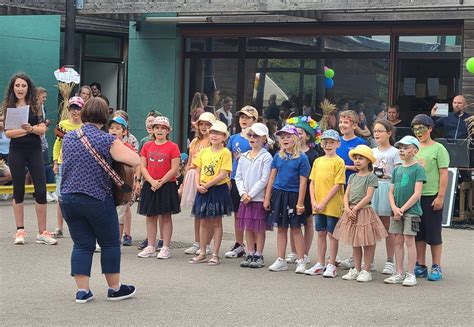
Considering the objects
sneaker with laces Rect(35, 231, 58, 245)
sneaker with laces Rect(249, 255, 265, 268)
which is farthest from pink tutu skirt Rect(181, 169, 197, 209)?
sneaker with laces Rect(35, 231, 58, 245)

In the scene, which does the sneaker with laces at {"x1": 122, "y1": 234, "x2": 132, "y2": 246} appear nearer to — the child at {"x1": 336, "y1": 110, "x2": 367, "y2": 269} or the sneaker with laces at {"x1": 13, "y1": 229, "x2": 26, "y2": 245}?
the sneaker with laces at {"x1": 13, "y1": 229, "x2": 26, "y2": 245}

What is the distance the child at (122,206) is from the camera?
1159 centimetres

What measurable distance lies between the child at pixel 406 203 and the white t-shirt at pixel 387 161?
0.34m

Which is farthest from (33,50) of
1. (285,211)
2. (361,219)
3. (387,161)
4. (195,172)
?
(361,219)

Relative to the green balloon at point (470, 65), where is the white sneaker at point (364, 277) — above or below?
below

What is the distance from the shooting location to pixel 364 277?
33.3 ft

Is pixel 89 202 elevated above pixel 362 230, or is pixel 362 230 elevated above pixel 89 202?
pixel 89 202

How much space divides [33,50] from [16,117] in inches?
412

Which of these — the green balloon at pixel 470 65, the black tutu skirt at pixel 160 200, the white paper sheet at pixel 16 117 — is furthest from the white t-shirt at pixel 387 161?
the green balloon at pixel 470 65

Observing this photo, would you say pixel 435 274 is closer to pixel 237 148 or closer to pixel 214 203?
pixel 214 203

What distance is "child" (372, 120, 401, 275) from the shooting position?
10.6 m

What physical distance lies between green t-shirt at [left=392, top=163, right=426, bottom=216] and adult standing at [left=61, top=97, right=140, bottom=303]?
2973 millimetres

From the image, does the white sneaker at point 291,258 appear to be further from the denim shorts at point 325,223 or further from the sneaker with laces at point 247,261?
the denim shorts at point 325,223

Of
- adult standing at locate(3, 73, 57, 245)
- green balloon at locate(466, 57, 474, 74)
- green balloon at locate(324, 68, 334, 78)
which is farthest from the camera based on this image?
green balloon at locate(324, 68, 334, 78)
